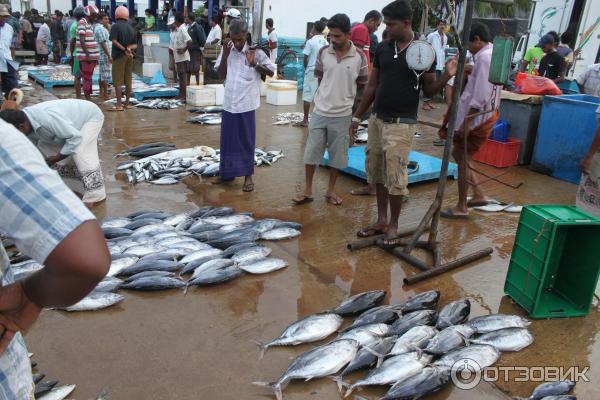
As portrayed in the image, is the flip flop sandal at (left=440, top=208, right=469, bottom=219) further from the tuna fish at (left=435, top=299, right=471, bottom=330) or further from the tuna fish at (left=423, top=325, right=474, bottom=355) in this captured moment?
the tuna fish at (left=423, top=325, right=474, bottom=355)

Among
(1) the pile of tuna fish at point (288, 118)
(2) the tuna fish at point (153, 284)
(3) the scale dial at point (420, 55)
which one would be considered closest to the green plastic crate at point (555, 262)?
(3) the scale dial at point (420, 55)

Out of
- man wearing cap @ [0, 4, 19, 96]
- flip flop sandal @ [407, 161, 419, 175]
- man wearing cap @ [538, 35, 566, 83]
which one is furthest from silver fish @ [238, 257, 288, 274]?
man wearing cap @ [538, 35, 566, 83]

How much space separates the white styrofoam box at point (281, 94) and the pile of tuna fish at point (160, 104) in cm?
222

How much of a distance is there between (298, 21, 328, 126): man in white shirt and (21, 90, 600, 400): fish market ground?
3644 mm

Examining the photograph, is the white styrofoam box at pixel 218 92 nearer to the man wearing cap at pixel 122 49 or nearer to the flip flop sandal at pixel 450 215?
the man wearing cap at pixel 122 49

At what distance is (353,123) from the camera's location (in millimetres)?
5359

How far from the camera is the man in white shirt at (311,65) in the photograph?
31.0 feet

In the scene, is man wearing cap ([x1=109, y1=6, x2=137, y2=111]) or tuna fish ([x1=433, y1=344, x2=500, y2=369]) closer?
tuna fish ([x1=433, y1=344, x2=500, y2=369])

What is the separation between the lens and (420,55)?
414cm

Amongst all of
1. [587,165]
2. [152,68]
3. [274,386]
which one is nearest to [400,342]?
[274,386]

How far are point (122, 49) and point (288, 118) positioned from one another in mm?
3830

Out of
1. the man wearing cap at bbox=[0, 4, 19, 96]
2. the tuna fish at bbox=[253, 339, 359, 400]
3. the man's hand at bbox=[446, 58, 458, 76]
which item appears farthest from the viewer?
the man wearing cap at bbox=[0, 4, 19, 96]

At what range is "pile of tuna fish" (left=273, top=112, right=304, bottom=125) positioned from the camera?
1016cm

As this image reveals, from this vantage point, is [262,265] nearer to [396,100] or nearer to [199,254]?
[199,254]
